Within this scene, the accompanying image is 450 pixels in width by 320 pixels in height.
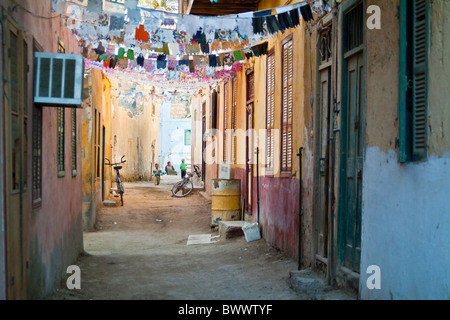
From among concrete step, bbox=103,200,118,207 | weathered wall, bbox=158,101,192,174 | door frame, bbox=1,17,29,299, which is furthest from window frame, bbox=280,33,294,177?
weathered wall, bbox=158,101,192,174

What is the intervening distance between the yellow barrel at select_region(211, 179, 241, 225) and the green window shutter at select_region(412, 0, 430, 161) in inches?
295

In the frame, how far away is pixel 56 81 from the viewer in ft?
17.0

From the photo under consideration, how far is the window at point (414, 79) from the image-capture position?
13.6ft

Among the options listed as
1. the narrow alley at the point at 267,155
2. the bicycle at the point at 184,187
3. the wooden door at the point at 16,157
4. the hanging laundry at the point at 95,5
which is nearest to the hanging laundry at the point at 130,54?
the narrow alley at the point at 267,155

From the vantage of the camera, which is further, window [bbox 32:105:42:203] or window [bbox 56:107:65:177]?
window [bbox 56:107:65:177]

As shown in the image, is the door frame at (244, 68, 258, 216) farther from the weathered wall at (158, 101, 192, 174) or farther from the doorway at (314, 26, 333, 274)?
the weathered wall at (158, 101, 192, 174)

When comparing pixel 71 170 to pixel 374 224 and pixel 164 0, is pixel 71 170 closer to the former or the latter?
pixel 374 224

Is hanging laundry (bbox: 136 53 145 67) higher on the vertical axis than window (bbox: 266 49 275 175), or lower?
higher

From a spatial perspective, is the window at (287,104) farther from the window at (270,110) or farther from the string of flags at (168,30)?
the window at (270,110)

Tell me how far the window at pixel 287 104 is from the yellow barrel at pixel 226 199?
310 cm

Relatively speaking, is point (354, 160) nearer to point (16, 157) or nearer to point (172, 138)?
point (16, 157)

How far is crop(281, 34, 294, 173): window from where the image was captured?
27.3 feet

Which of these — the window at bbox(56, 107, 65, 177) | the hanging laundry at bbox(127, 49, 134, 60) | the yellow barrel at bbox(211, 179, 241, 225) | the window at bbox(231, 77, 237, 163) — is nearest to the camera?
the window at bbox(56, 107, 65, 177)
